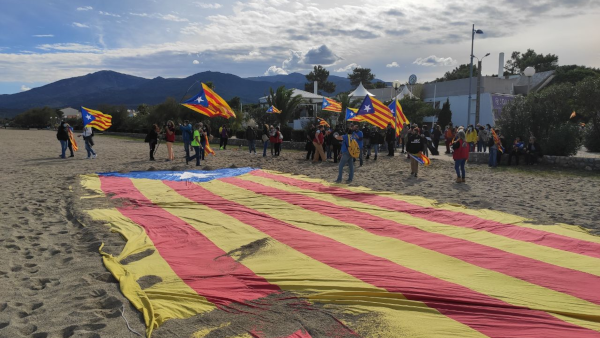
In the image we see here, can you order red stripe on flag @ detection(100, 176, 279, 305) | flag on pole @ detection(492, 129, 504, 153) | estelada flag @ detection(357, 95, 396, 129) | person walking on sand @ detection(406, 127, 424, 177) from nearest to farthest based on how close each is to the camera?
red stripe on flag @ detection(100, 176, 279, 305) < person walking on sand @ detection(406, 127, 424, 177) < flag on pole @ detection(492, 129, 504, 153) < estelada flag @ detection(357, 95, 396, 129)

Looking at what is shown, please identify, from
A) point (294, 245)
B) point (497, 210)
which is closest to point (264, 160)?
point (497, 210)

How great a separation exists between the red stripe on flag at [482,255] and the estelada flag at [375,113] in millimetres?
9436

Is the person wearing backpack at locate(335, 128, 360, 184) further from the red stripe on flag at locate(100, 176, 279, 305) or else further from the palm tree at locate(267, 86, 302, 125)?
the palm tree at locate(267, 86, 302, 125)

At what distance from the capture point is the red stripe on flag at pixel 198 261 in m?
4.10

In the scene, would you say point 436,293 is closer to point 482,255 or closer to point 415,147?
point 482,255

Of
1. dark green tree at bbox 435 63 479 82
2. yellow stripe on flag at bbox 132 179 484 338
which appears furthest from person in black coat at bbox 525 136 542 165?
dark green tree at bbox 435 63 479 82

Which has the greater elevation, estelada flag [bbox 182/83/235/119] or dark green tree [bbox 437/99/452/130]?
dark green tree [bbox 437/99/452/130]

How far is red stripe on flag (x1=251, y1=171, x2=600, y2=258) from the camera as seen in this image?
5.67m

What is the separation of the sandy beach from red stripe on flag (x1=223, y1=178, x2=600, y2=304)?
237cm

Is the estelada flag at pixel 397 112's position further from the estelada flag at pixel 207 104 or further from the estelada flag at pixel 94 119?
the estelada flag at pixel 94 119

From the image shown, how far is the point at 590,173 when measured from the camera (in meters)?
14.2

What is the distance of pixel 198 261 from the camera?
Result: 16.5 feet

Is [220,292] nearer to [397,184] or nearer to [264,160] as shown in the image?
[397,184]

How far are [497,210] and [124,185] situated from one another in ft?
28.8
